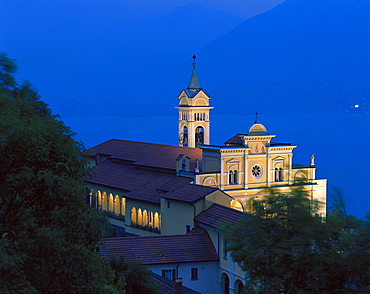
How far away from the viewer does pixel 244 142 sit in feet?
195

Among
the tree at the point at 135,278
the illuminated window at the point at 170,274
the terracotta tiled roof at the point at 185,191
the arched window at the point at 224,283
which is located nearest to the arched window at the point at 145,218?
the terracotta tiled roof at the point at 185,191

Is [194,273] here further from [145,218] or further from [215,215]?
[145,218]

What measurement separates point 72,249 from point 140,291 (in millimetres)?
13633

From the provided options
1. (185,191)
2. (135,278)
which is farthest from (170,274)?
(185,191)

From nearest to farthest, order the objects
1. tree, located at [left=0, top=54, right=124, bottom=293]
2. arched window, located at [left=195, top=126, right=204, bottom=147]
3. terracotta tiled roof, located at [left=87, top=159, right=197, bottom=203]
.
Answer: tree, located at [left=0, top=54, right=124, bottom=293] → terracotta tiled roof, located at [left=87, top=159, right=197, bottom=203] → arched window, located at [left=195, top=126, right=204, bottom=147]

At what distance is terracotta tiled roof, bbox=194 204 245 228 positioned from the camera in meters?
40.1

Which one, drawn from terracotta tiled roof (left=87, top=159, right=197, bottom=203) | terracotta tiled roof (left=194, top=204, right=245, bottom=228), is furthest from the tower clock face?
terracotta tiled roof (left=194, top=204, right=245, bottom=228)

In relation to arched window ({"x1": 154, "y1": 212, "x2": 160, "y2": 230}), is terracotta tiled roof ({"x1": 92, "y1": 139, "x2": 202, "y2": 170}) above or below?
above

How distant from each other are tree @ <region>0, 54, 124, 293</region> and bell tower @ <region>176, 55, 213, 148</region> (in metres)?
57.2

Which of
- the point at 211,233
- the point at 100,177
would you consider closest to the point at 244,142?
the point at 100,177

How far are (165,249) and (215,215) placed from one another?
16.2 ft

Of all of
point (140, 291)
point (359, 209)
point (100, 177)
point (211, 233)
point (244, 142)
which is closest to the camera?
point (140, 291)

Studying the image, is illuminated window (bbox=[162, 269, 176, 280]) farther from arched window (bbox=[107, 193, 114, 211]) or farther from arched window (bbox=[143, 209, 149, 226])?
arched window (bbox=[107, 193, 114, 211])

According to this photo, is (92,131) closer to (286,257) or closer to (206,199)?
(206,199)
